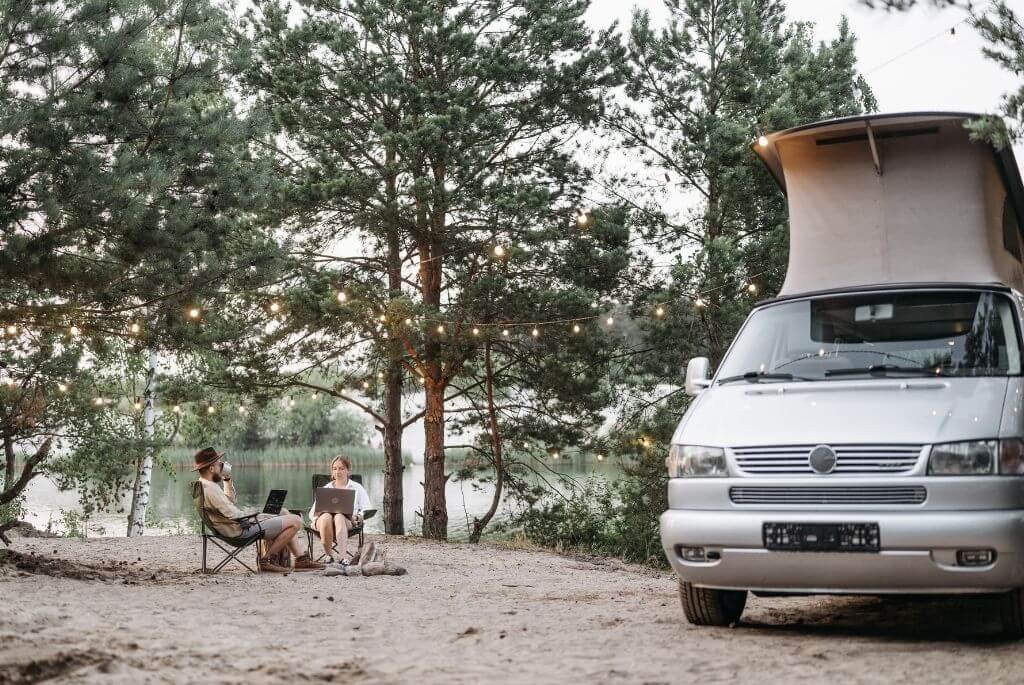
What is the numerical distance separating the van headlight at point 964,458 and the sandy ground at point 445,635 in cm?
93

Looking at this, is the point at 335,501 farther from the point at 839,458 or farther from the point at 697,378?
the point at 839,458

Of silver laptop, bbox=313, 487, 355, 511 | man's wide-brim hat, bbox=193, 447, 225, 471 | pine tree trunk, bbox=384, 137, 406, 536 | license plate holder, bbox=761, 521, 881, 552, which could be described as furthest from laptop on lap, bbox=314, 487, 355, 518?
license plate holder, bbox=761, 521, 881, 552

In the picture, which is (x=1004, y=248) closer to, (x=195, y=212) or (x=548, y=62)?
(x=195, y=212)

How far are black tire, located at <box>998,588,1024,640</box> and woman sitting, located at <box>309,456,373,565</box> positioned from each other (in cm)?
713

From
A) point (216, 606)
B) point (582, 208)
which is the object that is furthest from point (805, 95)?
point (216, 606)

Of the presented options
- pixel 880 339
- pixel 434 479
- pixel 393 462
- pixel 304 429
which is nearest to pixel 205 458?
pixel 880 339

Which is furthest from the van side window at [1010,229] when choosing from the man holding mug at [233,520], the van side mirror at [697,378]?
the man holding mug at [233,520]

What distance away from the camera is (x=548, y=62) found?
1811 cm

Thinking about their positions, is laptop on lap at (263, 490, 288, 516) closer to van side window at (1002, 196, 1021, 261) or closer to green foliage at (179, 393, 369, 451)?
van side window at (1002, 196, 1021, 261)

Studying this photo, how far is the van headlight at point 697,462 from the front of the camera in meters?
5.90

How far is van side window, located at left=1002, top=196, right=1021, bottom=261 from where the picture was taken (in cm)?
776

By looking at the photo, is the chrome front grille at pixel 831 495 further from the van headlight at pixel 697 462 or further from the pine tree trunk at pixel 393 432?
Answer: the pine tree trunk at pixel 393 432

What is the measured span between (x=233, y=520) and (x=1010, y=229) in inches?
303

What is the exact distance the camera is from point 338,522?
11.6 m
